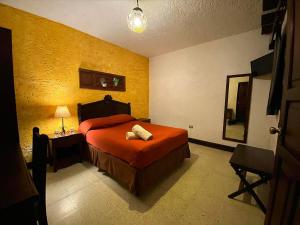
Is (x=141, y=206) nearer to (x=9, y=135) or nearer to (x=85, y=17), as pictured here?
(x=9, y=135)

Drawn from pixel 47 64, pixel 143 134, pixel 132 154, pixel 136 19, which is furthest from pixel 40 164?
pixel 47 64

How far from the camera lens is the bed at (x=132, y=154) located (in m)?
1.74

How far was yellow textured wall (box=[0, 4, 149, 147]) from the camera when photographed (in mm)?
2238

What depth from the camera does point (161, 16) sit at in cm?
238

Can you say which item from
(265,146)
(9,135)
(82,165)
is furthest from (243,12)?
(82,165)

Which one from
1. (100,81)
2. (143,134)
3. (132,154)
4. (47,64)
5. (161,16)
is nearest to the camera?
(132,154)

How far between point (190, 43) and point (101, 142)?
3.28 meters

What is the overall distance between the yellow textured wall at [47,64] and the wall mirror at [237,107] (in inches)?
125

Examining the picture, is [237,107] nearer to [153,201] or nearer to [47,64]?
[153,201]

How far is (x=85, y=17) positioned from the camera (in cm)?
245

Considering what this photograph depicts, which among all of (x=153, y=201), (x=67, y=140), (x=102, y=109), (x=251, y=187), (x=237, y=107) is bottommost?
(x=153, y=201)

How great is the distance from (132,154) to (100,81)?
2.37 metres

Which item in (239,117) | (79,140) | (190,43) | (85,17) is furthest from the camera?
(190,43)

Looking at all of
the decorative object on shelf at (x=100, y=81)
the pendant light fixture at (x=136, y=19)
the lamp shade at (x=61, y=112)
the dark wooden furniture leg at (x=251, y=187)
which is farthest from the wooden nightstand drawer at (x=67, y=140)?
the dark wooden furniture leg at (x=251, y=187)
